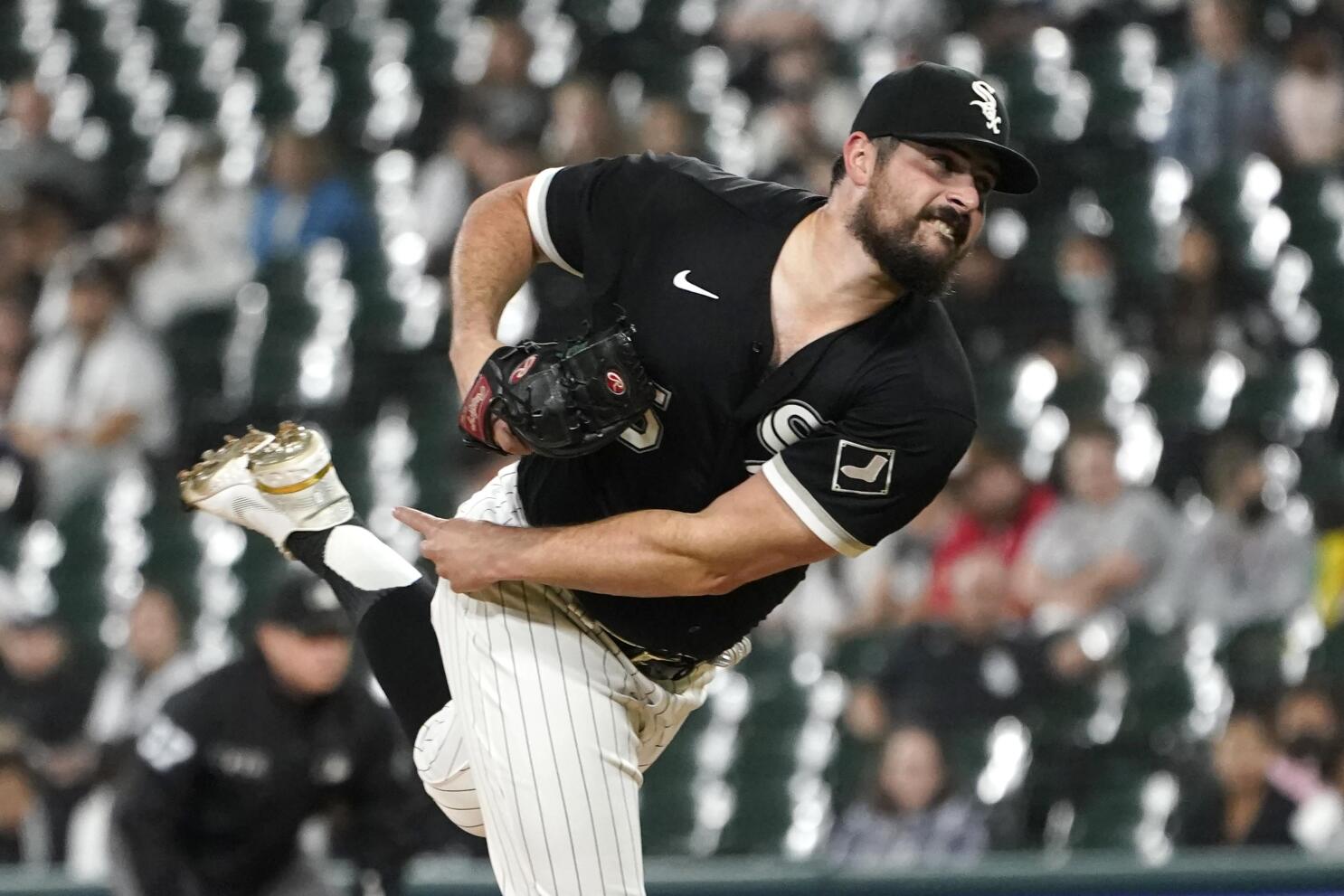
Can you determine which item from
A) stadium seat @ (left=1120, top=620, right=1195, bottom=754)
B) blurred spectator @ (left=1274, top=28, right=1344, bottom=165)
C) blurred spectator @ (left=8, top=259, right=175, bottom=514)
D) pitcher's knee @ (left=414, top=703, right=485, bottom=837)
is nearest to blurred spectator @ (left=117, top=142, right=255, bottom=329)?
blurred spectator @ (left=8, top=259, right=175, bottom=514)

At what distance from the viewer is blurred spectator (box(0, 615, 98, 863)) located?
647 centimetres

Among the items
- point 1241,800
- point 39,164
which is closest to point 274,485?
point 1241,800

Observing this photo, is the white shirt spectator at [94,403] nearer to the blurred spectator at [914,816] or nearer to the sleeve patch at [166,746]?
the sleeve patch at [166,746]

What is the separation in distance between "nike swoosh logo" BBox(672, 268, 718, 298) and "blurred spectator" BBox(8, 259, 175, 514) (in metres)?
4.86

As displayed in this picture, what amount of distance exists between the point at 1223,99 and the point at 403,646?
191 inches

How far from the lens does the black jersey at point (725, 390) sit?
119 inches

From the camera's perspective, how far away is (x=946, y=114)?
2.92m

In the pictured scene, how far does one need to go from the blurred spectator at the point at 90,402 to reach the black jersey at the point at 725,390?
4584mm

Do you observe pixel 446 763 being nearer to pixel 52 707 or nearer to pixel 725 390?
pixel 725 390

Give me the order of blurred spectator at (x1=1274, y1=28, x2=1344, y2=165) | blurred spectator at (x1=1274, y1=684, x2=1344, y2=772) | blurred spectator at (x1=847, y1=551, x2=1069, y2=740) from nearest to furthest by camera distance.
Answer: blurred spectator at (x1=1274, y1=684, x2=1344, y2=772) → blurred spectator at (x1=847, y1=551, x2=1069, y2=740) → blurred spectator at (x1=1274, y1=28, x2=1344, y2=165)

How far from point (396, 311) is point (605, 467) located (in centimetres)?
478

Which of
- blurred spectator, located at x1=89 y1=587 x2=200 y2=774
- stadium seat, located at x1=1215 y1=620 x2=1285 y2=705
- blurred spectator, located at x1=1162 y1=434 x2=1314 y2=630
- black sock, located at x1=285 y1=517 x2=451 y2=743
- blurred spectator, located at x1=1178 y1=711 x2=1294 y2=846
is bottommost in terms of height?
blurred spectator, located at x1=89 y1=587 x2=200 y2=774

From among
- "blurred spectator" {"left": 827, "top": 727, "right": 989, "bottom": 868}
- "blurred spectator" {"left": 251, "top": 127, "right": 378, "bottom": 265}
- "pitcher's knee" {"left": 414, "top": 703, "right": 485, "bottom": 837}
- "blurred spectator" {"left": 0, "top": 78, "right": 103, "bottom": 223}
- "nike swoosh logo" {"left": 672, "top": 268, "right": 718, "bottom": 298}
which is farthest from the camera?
"blurred spectator" {"left": 0, "top": 78, "right": 103, "bottom": 223}

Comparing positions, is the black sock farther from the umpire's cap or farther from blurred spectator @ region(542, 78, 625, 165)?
blurred spectator @ region(542, 78, 625, 165)
